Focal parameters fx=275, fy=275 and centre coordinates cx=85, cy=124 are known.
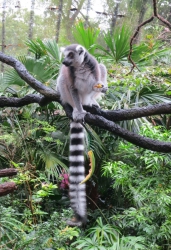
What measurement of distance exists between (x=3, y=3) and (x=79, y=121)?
783 cm

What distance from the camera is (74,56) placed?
2.34 meters

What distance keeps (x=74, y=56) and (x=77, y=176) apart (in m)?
1.02

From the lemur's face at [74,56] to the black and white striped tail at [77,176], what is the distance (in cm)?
54

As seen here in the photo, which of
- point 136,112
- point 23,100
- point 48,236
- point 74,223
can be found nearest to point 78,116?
point 23,100

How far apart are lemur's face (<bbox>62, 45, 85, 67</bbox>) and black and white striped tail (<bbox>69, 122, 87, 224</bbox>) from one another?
1.78ft

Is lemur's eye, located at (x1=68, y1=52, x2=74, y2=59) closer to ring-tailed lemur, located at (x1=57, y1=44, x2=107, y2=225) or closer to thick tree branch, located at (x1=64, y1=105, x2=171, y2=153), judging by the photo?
ring-tailed lemur, located at (x1=57, y1=44, x2=107, y2=225)

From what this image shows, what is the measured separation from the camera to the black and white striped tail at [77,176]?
171 centimetres

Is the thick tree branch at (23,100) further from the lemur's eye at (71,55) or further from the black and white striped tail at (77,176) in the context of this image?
the lemur's eye at (71,55)

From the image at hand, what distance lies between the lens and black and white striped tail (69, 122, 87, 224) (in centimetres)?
171

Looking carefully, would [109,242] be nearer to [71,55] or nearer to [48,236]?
[48,236]

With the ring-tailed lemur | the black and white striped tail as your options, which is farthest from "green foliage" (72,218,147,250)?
the ring-tailed lemur

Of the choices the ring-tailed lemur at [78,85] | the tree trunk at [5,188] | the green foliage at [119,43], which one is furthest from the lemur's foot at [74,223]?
the green foliage at [119,43]

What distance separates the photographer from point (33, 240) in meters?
1.97

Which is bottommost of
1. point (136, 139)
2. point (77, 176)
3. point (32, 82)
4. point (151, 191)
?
point (151, 191)
